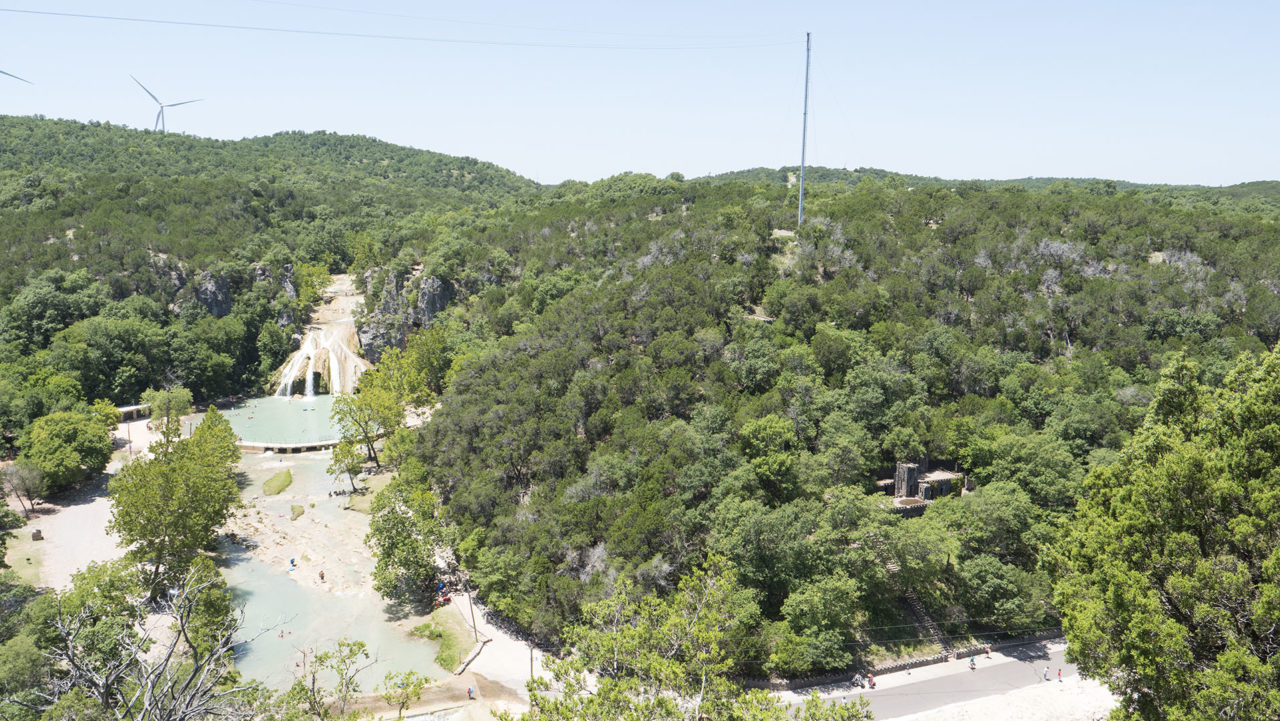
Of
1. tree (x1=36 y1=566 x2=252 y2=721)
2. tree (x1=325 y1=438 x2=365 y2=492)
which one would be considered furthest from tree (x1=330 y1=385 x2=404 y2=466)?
tree (x1=36 y1=566 x2=252 y2=721)

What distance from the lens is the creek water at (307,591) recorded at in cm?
3512

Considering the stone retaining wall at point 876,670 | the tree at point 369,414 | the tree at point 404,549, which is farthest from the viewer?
the tree at point 369,414

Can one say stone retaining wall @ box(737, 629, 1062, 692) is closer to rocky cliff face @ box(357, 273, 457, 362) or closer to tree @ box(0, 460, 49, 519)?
tree @ box(0, 460, 49, 519)

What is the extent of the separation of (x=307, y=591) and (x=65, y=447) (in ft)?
88.1

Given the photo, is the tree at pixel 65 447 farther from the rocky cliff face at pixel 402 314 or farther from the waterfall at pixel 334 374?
the rocky cliff face at pixel 402 314

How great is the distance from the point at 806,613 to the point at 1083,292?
44.3 meters

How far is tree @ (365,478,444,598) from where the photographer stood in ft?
131

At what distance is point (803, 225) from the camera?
68.9m

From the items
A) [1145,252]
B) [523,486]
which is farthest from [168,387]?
[1145,252]

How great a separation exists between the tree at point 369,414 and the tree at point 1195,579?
5170 centimetres

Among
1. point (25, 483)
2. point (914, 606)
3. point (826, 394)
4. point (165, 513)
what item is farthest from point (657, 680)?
point (25, 483)

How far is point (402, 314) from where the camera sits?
88.8 meters

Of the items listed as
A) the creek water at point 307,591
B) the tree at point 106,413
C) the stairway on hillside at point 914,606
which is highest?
the tree at point 106,413

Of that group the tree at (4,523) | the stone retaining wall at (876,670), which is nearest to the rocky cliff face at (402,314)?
the tree at (4,523)
